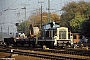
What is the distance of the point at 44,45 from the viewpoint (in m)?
34.8

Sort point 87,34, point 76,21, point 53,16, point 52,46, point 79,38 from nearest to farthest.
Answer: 1. point 52,46
2. point 87,34
3. point 79,38
4. point 76,21
5. point 53,16

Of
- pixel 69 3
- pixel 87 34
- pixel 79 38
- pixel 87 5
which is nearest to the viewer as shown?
pixel 87 34

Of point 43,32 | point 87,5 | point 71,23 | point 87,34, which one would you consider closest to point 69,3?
point 87,5

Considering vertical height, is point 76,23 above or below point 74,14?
below

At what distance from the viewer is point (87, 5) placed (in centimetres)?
7900

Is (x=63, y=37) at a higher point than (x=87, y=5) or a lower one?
lower

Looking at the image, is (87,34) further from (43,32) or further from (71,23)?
(43,32)

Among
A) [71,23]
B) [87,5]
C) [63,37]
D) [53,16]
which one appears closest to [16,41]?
[63,37]

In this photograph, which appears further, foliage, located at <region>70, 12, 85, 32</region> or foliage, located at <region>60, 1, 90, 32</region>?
foliage, located at <region>60, 1, 90, 32</region>

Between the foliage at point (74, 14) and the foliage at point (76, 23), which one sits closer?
the foliage at point (76, 23)

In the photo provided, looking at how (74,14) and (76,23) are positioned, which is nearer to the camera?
(76,23)

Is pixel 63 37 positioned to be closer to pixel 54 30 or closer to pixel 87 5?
pixel 54 30

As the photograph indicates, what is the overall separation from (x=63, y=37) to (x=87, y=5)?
4667 centimetres

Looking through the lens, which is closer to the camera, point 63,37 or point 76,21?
point 63,37
